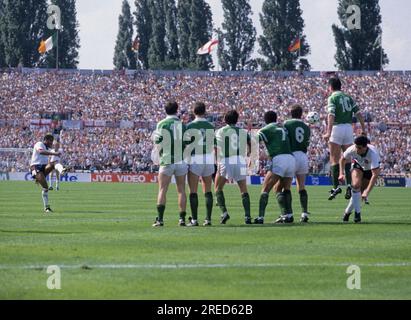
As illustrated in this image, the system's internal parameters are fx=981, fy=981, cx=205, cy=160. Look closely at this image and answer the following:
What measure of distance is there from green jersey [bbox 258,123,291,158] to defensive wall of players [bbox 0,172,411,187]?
159ft

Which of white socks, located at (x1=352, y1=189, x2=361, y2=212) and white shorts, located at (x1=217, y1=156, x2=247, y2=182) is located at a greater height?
white shorts, located at (x1=217, y1=156, x2=247, y2=182)

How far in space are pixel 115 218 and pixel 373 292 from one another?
1370 centimetres

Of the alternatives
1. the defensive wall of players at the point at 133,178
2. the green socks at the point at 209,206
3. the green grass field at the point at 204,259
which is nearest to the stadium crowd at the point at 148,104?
the defensive wall of players at the point at 133,178

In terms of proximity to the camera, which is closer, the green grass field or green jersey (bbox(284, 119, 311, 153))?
the green grass field

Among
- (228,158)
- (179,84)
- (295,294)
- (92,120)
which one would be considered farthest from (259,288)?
(179,84)

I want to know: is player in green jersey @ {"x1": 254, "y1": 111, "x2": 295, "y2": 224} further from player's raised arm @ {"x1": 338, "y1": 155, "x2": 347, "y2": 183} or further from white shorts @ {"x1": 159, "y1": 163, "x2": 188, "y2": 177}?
player's raised arm @ {"x1": 338, "y1": 155, "x2": 347, "y2": 183}

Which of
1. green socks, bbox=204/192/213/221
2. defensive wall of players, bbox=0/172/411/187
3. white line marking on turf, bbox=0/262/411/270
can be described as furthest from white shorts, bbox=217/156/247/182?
defensive wall of players, bbox=0/172/411/187

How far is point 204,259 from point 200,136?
22.8 feet

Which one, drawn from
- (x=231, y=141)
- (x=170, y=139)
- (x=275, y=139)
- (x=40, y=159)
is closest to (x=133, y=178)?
(x=40, y=159)

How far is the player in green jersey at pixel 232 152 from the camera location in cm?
2180

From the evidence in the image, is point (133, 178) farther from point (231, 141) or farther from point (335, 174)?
point (231, 141)

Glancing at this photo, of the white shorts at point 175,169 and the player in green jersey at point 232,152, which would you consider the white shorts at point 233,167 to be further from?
the white shorts at point 175,169

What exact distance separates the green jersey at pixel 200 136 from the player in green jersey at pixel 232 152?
34cm

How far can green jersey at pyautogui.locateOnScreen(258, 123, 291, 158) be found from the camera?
71.3ft
